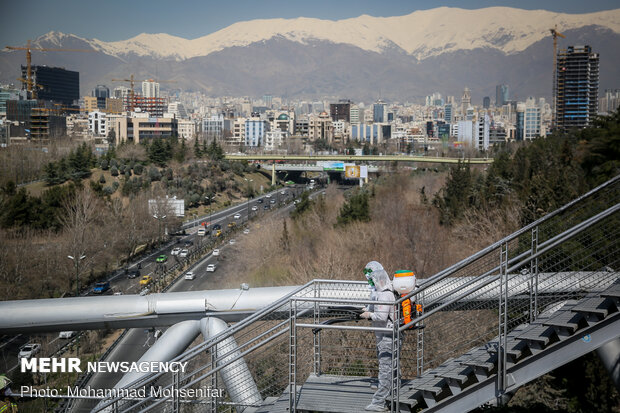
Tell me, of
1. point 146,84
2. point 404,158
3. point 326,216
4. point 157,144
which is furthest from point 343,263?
point 146,84

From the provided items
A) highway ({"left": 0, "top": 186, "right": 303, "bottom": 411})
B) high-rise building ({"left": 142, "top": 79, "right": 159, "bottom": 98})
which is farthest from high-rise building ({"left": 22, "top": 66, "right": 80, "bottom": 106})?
highway ({"left": 0, "top": 186, "right": 303, "bottom": 411})

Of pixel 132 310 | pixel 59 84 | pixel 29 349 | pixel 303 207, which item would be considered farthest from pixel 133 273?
pixel 59 84

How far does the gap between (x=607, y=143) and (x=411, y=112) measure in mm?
122256

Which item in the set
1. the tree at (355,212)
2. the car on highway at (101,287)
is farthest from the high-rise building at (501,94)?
the car on highway at (101,287)

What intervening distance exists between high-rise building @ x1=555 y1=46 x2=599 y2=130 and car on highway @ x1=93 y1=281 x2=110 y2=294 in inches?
2011

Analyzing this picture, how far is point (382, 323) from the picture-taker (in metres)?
2.40

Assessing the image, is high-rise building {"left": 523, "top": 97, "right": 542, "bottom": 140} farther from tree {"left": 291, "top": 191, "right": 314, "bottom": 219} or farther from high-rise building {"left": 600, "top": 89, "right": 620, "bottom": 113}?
tree {"left": 291, "top": 191, "right": 314, "bottom": 219}

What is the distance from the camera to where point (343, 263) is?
452 inches

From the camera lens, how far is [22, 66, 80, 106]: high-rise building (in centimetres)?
7719

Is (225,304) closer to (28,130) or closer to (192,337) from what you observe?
(192,337)

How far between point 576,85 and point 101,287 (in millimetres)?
54004

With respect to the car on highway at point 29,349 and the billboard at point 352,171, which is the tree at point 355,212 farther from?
the billboard at point 352,171

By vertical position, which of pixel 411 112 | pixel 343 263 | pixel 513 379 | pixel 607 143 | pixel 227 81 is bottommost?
pixel 343 263

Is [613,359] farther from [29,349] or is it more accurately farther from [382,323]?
[29,349]
